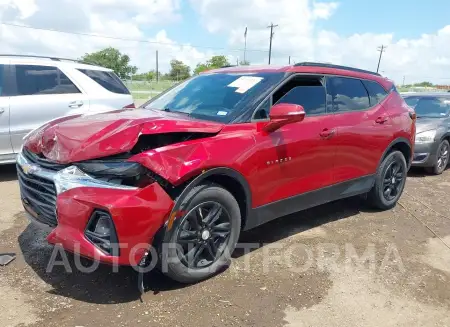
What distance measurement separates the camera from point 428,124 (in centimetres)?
798

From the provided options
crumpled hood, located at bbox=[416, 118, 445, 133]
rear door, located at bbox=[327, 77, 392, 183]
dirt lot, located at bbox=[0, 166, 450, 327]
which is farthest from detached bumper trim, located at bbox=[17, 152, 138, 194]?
crumpled hood, located at bbox=[416, 118, 445, 133]

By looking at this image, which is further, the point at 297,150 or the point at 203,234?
the point at 297,150

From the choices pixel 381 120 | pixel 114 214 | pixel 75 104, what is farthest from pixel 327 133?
pixel 75 104

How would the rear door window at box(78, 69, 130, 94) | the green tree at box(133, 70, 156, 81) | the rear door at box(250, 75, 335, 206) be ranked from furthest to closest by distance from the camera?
1. the green tree at box(133, 70, 156, 81)
2. the rear door window at box(78, 69, 130, 94)
3. the rear door at box(250, 75, 335, 206)

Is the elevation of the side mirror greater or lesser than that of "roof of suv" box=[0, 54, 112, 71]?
lesser

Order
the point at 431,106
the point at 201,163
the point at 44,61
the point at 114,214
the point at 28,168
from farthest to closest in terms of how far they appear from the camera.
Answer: the point at 431,106 < the point at 44,61 < the point at 28,168 < the point at 201,163 < the point at 114,214

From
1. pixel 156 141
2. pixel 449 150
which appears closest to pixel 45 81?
pixel 156 141

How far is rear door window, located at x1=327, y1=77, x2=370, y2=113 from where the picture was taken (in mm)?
4473

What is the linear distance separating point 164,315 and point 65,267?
43.0 inches

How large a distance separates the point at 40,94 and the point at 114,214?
4.21m

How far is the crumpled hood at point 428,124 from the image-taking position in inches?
310

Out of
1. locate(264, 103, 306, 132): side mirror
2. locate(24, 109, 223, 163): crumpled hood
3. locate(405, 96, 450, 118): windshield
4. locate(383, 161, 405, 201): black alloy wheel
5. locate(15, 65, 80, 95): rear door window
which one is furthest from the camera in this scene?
locate(405, 96, 450, 118): windshield

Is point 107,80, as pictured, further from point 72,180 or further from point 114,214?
point 114,214

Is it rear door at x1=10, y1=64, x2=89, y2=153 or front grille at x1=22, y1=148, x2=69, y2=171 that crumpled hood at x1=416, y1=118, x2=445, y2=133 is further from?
front grille at x1=22, y1=148, x2=69, y2=171
